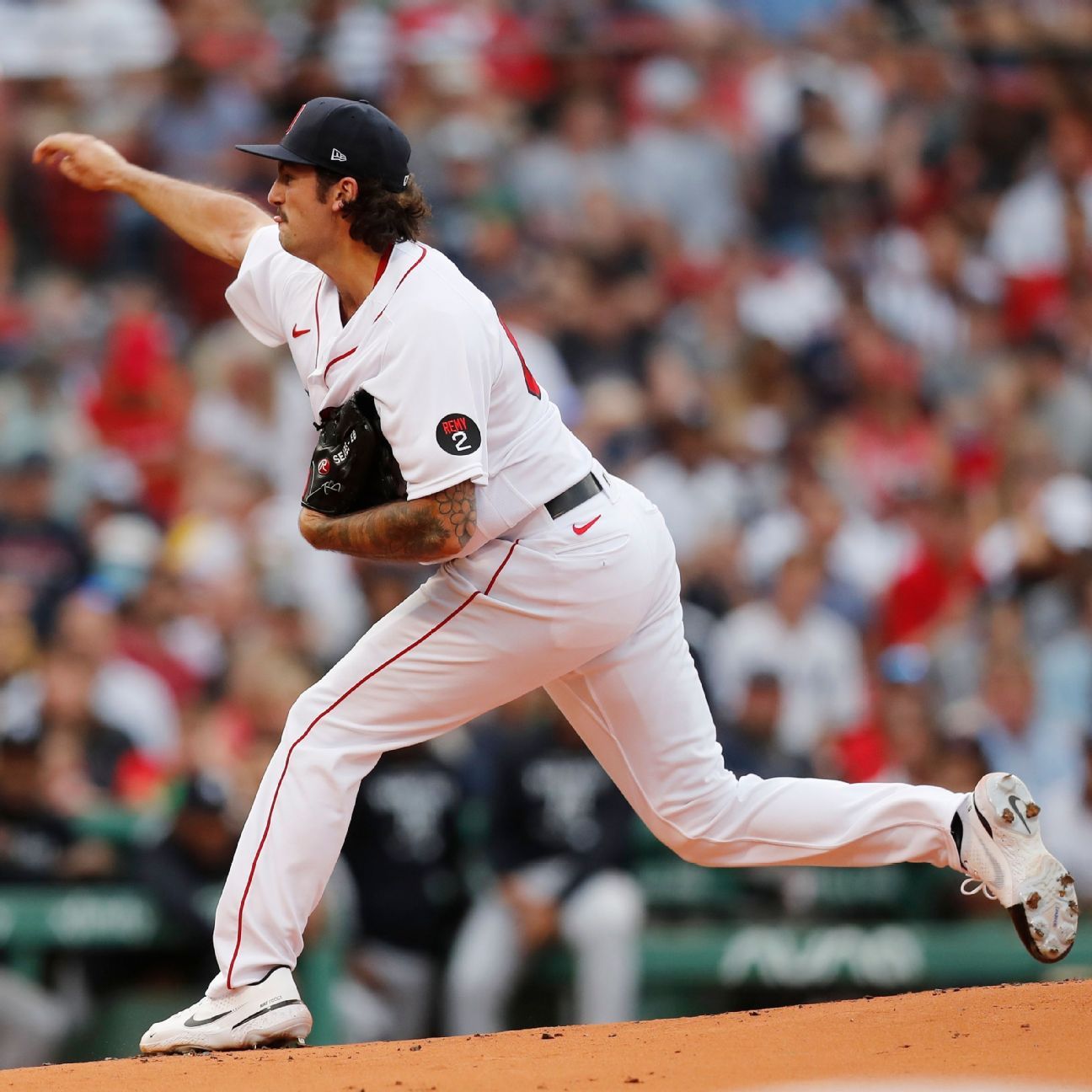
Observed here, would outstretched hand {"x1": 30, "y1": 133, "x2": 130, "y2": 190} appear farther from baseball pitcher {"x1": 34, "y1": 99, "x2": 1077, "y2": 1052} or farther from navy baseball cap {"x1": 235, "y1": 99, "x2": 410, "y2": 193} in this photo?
navy baseball cap {"x1": 235, "y1": 99, "x2": 410, "y2": 193}

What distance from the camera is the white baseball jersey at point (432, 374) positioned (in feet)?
12.2

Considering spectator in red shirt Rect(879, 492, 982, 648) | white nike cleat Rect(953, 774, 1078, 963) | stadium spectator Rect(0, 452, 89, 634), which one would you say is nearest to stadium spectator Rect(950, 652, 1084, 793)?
spectator in red shirt Rect(879, 492, 982, 648)

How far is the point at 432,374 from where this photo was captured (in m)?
3.71

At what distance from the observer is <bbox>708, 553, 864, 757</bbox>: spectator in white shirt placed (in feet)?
24.4

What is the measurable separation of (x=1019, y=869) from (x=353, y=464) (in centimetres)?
179

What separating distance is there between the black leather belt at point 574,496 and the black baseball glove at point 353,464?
37 centimetres

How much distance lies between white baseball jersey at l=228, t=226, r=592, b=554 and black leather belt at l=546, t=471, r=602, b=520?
0.02 m

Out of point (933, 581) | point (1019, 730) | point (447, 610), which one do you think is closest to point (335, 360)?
point (447, 610)

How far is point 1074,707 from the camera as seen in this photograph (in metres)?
7.66

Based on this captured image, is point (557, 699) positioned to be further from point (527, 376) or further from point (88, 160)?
point (88, 160)

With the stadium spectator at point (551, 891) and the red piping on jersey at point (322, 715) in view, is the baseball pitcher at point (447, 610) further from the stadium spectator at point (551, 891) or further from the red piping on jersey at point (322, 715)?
the stadium spectator at point (551, 891)

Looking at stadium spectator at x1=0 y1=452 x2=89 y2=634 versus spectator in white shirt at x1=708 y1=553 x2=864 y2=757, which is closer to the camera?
spectator in white shirt at x1=708 y1=553 x2=864 y2=757

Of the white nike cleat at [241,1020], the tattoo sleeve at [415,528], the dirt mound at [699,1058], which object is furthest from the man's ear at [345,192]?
the dirt mound at [699,1058]

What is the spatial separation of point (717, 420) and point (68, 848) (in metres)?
3.97
